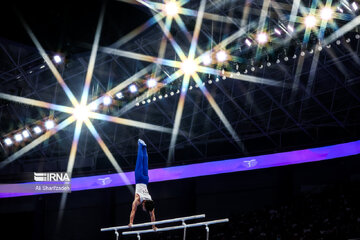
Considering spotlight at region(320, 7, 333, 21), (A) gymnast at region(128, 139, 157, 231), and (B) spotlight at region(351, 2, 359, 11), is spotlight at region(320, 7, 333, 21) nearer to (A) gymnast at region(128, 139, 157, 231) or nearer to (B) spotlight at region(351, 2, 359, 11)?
(B) spotlight at region(351, 2, 359, 11)

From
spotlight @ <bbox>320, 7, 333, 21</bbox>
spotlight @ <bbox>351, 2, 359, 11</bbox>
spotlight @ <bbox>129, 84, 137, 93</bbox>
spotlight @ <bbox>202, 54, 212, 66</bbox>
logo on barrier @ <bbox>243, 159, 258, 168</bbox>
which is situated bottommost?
logo on barrier @ <bbox>243, 159, 258, 168</bbox>

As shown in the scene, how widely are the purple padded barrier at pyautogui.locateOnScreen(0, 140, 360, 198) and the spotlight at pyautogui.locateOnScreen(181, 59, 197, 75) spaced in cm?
438

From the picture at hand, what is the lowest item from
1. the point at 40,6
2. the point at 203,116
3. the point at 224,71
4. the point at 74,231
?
the point at 40,6

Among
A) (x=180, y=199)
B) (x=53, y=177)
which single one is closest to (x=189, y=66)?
(x=180, y=199)

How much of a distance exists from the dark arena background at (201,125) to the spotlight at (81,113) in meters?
0.07

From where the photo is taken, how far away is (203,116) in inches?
971

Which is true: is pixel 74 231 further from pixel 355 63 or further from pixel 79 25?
pixel 79 25

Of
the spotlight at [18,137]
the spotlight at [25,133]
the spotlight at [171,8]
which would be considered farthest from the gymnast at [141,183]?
the spotlight at [18,137]

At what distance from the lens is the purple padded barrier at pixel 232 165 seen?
19.1m

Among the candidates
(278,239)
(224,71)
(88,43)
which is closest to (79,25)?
(88,43)

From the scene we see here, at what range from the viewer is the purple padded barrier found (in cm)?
1909

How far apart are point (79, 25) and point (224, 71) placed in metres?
9.50

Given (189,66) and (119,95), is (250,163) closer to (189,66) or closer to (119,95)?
(189,66)

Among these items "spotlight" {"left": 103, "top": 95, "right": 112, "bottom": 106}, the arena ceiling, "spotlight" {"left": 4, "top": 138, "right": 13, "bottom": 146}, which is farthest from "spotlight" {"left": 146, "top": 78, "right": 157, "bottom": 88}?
"spotlight" {"left": 4, "top": 138, "right": 13, "bottom": 146}
